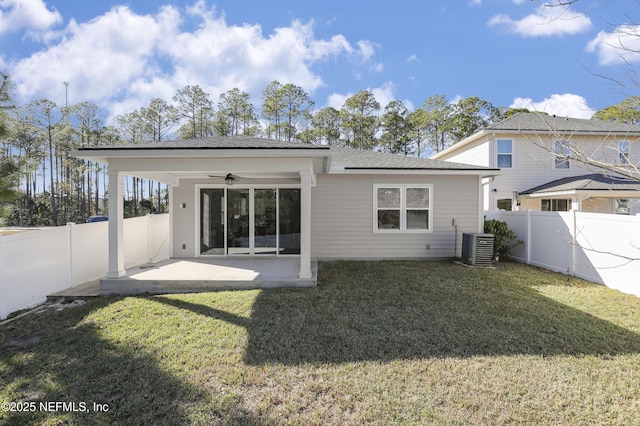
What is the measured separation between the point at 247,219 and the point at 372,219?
381cm

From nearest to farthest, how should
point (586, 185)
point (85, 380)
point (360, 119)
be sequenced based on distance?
point (85, 380) → point (586, 185) → point (360, 119)

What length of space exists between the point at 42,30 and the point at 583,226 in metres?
17.4

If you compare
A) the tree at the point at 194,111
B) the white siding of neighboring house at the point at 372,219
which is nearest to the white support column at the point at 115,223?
the white siding of neighboring house at the point at 372,219

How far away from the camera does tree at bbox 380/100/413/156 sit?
2875cm

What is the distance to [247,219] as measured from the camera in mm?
9047

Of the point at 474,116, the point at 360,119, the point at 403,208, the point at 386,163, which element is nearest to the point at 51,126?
the point at 360,119

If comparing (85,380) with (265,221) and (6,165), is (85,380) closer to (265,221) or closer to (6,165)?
(6,165)

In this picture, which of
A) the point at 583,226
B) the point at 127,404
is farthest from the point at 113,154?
the point at 583,226

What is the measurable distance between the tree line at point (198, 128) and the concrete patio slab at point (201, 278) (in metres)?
18.7

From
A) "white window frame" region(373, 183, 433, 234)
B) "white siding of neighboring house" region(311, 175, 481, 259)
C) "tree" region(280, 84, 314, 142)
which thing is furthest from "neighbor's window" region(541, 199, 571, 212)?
"tree" region(280, 84, 314, 142)

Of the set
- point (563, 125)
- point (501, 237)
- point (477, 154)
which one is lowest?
point (501, 237)

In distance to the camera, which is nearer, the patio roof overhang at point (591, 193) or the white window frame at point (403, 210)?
the white window frame at point (403, 210)

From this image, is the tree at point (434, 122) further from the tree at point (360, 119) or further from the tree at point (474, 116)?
the tree at point (360, 119)

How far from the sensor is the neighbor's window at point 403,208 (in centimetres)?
900
